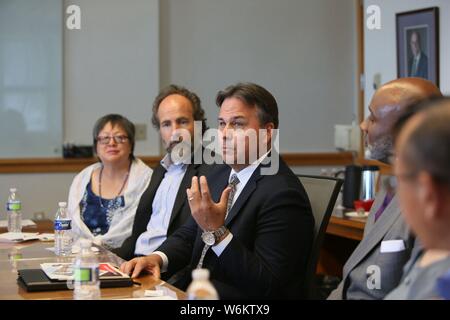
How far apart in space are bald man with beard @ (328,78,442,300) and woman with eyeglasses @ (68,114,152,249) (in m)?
1.54

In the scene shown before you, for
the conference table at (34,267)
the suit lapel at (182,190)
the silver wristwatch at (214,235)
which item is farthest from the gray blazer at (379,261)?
the suit lapel at (182,190)

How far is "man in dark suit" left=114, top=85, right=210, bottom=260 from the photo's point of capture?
118 inches

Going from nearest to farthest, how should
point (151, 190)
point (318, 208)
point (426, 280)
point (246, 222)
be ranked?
point (426, 280)
point (246, 222)
point (318, 208)
point (151, 190)

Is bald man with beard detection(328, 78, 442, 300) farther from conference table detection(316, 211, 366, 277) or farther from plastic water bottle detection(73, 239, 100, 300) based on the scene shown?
conference table detection(316, 211, 366, 277)

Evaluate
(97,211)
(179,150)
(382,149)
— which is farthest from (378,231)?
(97,211)

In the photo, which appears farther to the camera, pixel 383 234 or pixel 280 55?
pixel 280 55

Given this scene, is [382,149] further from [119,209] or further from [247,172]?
[119,209]

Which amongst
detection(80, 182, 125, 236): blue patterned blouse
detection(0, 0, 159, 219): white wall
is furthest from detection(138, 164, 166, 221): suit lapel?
detection(0, 0, 159, 219): white wall

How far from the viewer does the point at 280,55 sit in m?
5.40

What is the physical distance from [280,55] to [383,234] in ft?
12.0

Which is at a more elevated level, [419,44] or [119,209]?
[419,44]

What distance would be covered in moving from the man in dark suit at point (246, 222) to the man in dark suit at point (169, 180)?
371 millimetres
